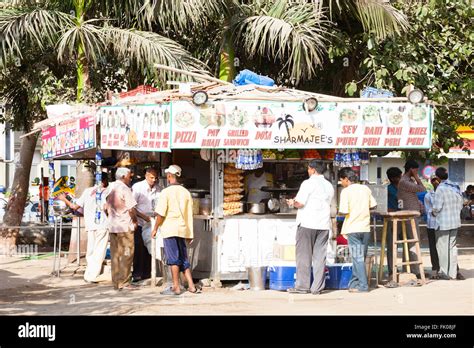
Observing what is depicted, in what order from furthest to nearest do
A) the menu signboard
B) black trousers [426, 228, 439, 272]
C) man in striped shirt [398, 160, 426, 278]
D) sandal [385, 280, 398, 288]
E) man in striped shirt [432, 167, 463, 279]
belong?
black trousers [426, 228, 439, 272] < man in striped shirt [432, 167, 463, 279] < man in striped shirt [398, 160, 426, 278] < the menu signboard < sandal [385, 280, 398, 288]

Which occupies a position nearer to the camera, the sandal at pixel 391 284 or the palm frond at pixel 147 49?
the sandal at pixel 391 284

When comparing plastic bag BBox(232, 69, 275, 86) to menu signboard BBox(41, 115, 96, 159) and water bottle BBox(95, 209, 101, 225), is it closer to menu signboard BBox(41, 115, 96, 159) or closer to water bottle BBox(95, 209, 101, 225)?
menu signboard BBox(41, 115, 96, 159)

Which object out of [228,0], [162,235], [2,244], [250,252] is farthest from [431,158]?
[2,244]

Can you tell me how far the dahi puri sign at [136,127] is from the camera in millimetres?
12242

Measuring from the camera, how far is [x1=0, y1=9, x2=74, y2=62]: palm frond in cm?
1577

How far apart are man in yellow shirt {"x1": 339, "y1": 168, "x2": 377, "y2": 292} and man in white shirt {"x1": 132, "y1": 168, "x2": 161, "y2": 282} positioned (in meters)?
2.95

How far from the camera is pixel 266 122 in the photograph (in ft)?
40.2

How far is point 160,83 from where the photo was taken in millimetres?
16344

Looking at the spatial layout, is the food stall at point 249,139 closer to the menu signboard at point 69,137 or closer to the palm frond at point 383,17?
the menu signboard at point 69,137

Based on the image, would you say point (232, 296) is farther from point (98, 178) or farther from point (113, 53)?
point (113, 53)

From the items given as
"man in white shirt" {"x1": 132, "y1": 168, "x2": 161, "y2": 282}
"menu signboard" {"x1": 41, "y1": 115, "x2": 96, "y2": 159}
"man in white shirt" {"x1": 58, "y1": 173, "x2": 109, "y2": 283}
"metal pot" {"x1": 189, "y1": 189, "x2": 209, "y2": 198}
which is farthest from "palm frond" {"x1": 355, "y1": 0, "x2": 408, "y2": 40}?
"menu signboard" {"x1": 41, "y1": 115, "x2": 96, "y2": 159}

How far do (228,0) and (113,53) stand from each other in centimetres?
248

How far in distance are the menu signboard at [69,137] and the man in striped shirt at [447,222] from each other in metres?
5.33

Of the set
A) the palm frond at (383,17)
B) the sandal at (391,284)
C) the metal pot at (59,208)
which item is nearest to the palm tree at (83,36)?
the metal pot at (59,208)
